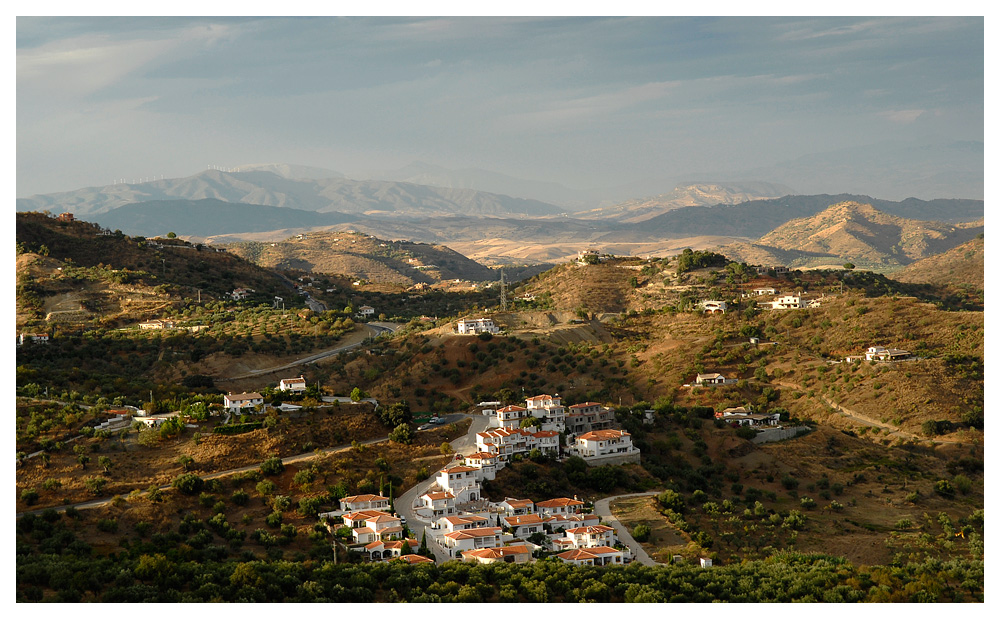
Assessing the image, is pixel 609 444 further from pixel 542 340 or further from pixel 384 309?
pixel 384 309

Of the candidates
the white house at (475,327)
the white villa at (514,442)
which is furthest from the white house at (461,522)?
the white house at (475,327)

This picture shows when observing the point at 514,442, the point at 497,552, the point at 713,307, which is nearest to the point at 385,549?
the point at 497,552

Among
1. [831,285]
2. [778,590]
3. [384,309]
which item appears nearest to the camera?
[778,590]

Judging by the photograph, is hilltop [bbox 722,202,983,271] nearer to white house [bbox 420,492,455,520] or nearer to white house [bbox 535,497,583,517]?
white house [bbox 535,497,583,517]

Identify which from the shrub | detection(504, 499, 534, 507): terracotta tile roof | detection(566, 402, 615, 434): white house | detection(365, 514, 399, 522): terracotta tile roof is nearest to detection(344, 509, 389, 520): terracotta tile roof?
detection(365, 514, 399, 522): terracotta tile roof

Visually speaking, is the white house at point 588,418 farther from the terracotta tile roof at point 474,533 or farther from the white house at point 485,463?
the terracotta tile roof at point 474,533

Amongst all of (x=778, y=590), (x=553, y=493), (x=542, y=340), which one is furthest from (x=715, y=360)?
(x=778, y=590)
